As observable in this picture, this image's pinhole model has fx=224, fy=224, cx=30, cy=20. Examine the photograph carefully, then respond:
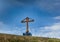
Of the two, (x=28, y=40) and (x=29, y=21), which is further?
(x=29, y=21)

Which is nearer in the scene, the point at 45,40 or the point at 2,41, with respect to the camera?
the point at 2,41

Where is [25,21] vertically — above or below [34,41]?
above

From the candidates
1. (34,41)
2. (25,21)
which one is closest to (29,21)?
(25,21)

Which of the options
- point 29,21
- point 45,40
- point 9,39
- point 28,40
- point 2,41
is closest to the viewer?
point 2,41

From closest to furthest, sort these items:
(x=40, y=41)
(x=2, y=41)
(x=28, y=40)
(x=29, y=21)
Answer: (x=2, y=41)
(x=28, y=40)
(x=40, y=41)
(x=29, y=21)

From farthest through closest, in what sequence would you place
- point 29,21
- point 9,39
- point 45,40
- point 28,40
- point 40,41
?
1. point 29,21
2. point 45,40
3. point 40,41
4. point 28,40
5. point 9,39

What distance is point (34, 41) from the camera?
16938mm

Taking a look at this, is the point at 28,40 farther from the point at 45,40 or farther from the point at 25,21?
the point at 25,21

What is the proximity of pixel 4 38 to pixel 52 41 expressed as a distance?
5419 millimetres

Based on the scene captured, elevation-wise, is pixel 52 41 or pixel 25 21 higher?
pixel 25 21

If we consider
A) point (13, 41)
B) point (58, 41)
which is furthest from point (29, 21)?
point (13, 41)

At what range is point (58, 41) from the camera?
64.6ft

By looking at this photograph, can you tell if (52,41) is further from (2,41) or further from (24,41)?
(2,41)

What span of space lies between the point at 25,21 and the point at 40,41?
11.8 metres
